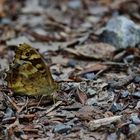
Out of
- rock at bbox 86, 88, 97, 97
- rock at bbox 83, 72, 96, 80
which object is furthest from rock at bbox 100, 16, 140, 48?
rock at bbox 86, 88, 97, 97

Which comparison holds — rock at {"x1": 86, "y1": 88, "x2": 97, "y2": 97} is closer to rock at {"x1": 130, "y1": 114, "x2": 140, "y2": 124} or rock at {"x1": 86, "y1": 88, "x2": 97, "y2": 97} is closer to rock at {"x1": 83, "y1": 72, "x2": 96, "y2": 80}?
rock at {"x1": 83, "y1": 72, "x2": 96, "y2": 80}

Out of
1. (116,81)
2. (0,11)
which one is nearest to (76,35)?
(0,11)

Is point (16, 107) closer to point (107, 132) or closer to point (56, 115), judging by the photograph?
point (56, 115)

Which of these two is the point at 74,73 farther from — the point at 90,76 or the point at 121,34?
the point at 121,34

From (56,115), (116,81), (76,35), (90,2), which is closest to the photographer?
(56,115)

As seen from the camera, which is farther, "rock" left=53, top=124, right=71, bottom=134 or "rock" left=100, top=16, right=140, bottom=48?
"rock" left=100, top=16, right=140, bottom=48

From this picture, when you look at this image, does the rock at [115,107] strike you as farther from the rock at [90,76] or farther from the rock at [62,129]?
the rock at [90,76]
